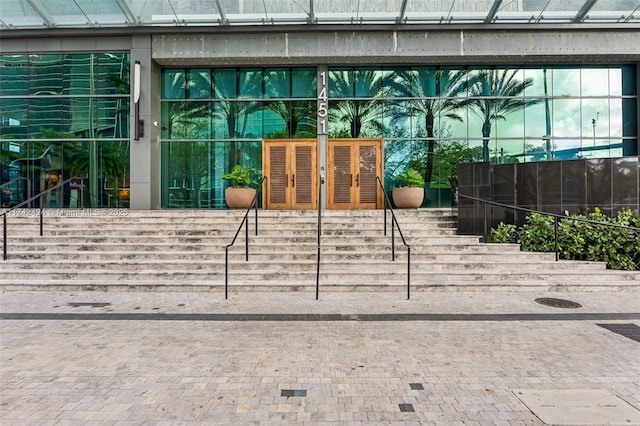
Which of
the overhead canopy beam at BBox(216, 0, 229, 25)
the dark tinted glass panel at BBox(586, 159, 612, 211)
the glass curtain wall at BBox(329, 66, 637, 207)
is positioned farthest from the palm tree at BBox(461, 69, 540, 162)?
the overhead canopy beam at BBox(216, 0, 229, 25)

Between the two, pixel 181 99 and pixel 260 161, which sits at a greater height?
pixel 181 99

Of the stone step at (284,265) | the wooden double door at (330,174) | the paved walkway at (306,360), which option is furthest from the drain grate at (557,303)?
the wooden double door at (330,174)

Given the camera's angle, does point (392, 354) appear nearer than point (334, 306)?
Yes

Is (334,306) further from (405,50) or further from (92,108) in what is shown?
(92,108)

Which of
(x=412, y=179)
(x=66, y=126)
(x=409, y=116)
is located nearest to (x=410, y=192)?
(x=412, y=179)

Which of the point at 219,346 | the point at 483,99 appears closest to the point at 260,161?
the point at 483,99

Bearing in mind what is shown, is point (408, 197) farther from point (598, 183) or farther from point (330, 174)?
point (598, 183)

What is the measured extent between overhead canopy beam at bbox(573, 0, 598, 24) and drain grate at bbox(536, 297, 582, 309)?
431 inches

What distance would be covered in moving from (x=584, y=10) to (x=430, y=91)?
5422mm

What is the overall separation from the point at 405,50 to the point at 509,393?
12696 millimetres

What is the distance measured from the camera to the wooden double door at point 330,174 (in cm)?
1423

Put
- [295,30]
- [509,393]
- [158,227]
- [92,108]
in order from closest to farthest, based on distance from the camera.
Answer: [509,393] → [158,227] → [295,30] → [92,108]

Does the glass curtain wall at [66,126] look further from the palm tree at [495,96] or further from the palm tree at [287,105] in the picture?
the palm tree at [495,96]

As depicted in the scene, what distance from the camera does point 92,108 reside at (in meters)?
14.6
